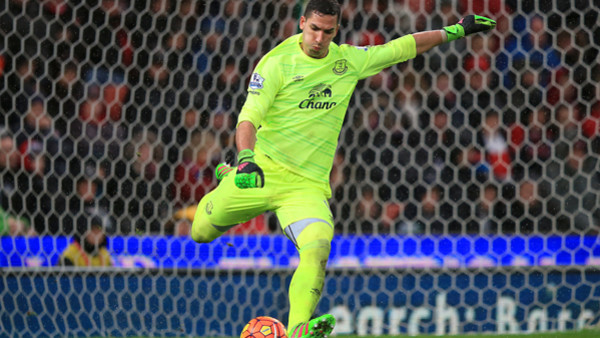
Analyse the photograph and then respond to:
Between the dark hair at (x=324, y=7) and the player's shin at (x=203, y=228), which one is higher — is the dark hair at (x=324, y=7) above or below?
above

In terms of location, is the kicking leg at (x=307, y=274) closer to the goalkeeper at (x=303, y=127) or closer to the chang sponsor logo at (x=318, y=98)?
the goalkeeper at (x=303, y=127)

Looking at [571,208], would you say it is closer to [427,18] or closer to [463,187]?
[463,187]

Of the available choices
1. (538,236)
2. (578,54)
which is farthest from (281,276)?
(578,54)

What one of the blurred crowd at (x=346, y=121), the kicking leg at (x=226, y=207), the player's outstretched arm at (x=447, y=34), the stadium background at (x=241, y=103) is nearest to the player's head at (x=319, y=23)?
the player's outstretched arm at (x=447, y=34)

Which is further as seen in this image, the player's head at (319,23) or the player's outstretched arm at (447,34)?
the player's outstretched arm at (447,34)

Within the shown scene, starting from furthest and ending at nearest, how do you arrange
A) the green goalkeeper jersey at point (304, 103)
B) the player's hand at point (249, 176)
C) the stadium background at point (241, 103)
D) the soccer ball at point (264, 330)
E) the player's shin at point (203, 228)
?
the stadium background at point (241, 103) → the player's shin at point (203, 228) → the green goalkeeper jersey at point (304, 103) → the soccer ball at point (264, 330) → the player's hand at point (249, 176)

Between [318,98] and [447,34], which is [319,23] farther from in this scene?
[447,34]

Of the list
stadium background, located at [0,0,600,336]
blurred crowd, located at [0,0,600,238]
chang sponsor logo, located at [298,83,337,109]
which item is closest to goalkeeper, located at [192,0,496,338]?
chang sponsor logo, located at [298,83,337,109]

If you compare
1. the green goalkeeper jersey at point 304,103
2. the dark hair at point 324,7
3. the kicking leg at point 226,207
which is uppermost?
the dark hair at point 324,7

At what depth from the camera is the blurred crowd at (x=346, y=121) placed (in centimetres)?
475

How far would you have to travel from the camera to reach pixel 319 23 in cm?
279

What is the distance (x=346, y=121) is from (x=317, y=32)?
2.16 metres

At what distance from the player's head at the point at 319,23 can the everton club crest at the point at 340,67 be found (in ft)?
0.33

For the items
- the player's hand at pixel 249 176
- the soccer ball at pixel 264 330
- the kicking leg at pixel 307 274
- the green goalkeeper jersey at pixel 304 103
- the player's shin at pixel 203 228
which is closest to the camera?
the player's hand at pixel 249 176
